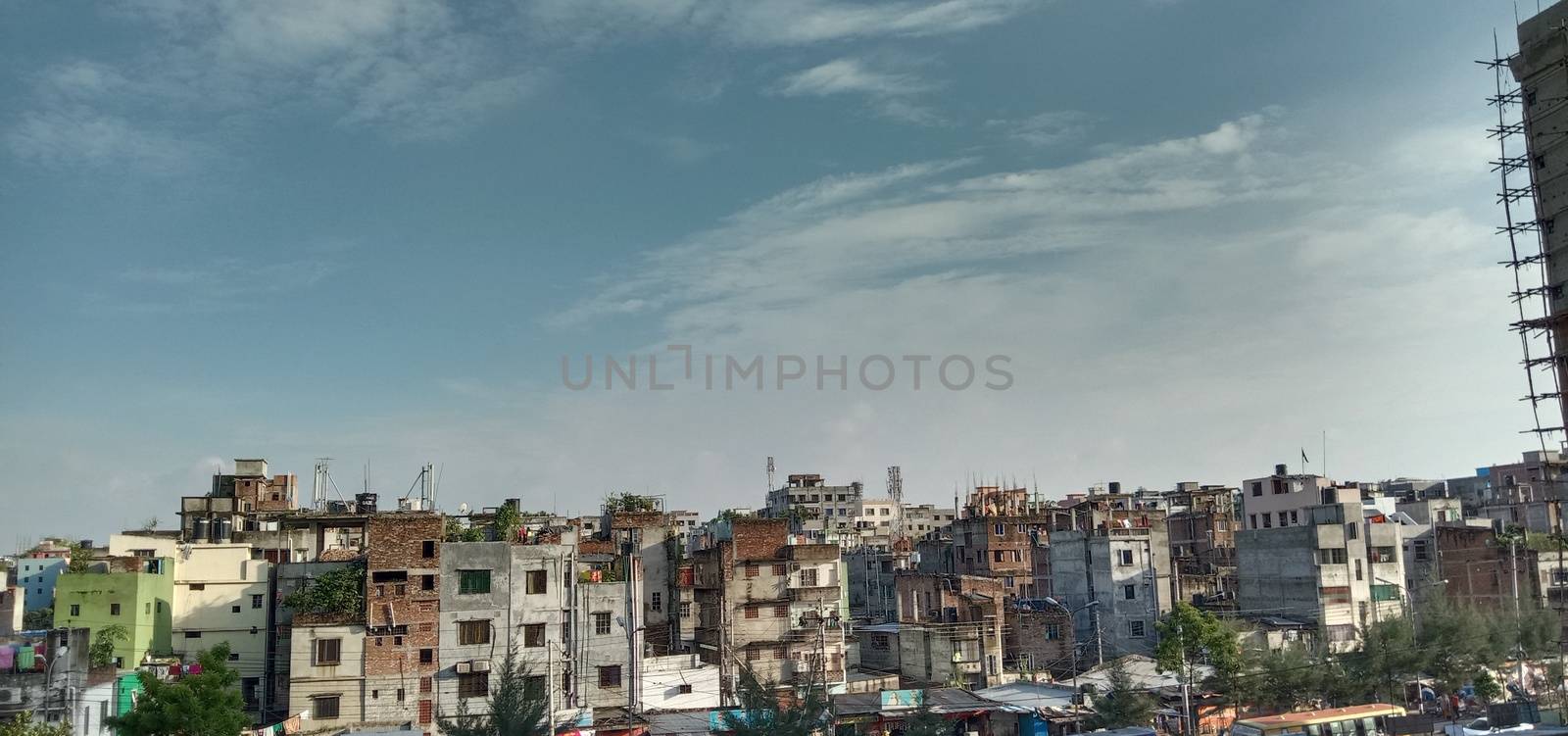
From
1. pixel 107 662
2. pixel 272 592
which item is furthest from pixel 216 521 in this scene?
pixel 107 662

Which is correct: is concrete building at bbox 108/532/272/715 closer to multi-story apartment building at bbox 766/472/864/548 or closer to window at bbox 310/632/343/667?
window at bbox 310/632/343/667

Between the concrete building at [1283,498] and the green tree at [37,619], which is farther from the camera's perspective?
the concrete building at [1283,498]

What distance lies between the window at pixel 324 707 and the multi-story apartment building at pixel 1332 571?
49.8 metres

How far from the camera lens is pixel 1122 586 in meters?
72.0

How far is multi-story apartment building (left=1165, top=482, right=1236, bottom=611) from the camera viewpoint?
78250 mm

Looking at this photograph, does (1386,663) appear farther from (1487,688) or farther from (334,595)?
(334,595)

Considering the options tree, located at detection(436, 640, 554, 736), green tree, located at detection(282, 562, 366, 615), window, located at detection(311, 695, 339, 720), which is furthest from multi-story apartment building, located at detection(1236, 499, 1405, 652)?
window, located at detection(311, 695, 339, 720)

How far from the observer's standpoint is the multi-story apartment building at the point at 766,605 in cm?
6184

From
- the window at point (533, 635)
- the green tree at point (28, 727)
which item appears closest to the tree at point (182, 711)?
the green tree at point (28, 727)

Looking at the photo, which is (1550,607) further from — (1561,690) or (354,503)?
(354,503)

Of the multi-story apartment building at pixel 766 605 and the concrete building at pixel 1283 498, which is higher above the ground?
the concrete building at pixel 1283 498

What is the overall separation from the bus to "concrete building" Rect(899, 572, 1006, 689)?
1676cm

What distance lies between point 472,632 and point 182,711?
582 inches

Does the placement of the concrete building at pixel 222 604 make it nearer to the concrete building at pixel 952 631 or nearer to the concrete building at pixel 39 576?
the concrete building at pixel 39 576
